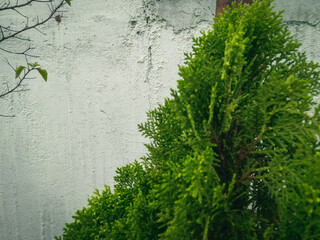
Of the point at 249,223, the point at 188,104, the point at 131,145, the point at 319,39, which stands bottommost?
the point at 249,223

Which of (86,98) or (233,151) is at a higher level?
(86,98)

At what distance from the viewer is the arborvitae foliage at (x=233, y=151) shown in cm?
92

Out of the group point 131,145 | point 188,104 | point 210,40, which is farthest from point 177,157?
point 131,145

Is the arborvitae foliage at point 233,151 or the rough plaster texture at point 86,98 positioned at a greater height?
the rough plaster texture at point 86,98

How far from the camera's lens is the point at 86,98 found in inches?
101

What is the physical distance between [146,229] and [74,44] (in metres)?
1.99

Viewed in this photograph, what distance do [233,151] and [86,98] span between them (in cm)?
179

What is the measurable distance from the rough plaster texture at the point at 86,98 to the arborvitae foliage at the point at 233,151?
129 cm

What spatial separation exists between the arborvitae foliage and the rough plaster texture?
129 cm

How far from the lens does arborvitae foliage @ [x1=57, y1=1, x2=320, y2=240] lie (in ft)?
3.00

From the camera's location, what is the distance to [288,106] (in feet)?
3.02

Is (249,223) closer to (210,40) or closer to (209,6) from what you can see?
(210,40)

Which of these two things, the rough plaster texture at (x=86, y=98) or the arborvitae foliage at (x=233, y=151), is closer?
the arborvitae foliage at (x=233, y=151)

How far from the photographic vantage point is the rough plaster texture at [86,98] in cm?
253
